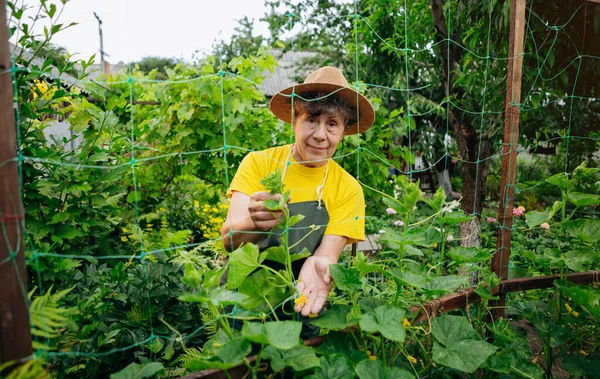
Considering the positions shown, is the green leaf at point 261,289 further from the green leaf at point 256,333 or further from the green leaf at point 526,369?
the green leaf at point 526,369

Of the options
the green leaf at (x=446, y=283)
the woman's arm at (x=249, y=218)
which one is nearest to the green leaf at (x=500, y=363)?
the green leaf at (x=446, y=283)

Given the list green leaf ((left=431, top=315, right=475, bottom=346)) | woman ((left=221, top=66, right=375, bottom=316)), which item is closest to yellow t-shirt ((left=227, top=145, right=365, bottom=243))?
woman ((left=221, top=66, right=375, bottom=316))

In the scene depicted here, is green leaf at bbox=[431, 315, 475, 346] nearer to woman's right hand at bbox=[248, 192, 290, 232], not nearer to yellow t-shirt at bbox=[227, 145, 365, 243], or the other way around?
yellow t-shirt at bbox=[227, 145, 365, 243]

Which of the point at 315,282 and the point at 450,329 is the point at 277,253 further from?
the point at 450,329

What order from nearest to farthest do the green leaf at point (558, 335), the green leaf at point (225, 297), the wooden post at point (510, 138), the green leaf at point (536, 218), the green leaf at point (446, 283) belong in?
the green leaf at point (225, 297)
the green leaf at point (446, 283)
the green leaf at point (558, 335)
the green leaf at point (536, 218)
the wooden post at point (510, 138)

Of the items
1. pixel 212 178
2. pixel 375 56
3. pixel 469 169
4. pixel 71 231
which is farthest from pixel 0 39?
pixel 375 56

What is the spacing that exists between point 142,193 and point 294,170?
235cm

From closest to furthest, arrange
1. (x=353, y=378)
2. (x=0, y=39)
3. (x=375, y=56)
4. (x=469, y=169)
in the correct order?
(x=0, y=39)
(x=353, y=378)
(x=469, y=169)
(x=375, y=56)

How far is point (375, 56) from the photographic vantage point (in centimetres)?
580

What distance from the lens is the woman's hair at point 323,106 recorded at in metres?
1.60

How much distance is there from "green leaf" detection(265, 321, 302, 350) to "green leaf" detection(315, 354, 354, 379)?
0.58 ft

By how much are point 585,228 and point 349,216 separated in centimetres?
92

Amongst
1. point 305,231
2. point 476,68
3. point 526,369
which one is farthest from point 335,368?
point 476,68

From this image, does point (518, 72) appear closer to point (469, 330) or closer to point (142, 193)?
point (469, 330)
